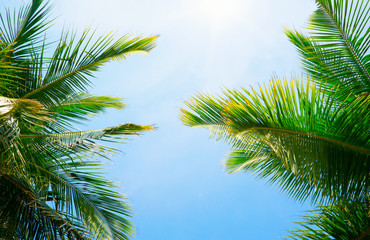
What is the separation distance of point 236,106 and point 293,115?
65 centimetres

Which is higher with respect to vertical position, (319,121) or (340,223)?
(319,121)

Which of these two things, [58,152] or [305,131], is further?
[58,152]

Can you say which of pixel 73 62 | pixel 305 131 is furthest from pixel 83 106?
pixel 305 131

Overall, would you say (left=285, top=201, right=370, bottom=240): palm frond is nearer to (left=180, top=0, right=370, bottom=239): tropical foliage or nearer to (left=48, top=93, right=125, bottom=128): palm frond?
(left=180, top=0, right=370, bottom=239): tropical foliage

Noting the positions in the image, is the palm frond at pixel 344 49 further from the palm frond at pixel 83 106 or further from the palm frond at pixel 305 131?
the palm frond at pixel 83 106

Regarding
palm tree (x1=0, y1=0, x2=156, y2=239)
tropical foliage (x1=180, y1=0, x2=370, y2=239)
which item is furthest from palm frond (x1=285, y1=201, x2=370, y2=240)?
palm tree (x1=0, y1=0, x2=156, y2=239)

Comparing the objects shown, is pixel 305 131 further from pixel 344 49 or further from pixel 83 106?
pixel 83 106

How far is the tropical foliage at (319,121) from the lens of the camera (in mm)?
4270

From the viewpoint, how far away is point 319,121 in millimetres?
4383

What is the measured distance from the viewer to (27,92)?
19.7 ft

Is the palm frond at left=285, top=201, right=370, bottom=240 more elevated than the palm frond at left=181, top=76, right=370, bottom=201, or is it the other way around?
the palm frond at left=181, top=76, right=370, bottom=201

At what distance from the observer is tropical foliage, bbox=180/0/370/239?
4.27m

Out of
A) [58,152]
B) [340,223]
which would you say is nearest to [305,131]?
[340,223]

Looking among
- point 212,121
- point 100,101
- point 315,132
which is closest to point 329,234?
point 315,132
